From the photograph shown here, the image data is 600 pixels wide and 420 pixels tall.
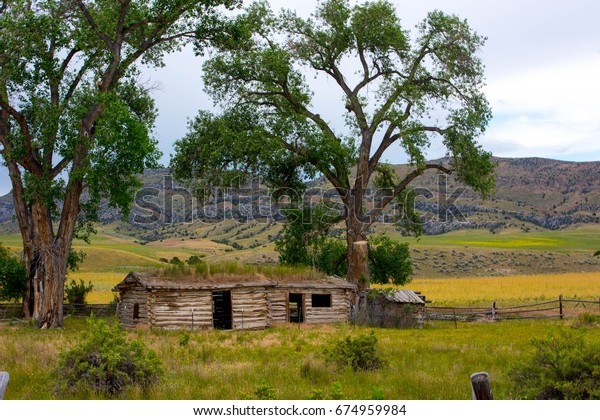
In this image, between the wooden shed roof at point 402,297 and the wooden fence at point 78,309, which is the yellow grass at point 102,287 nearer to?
the wooden fence at point 78,309

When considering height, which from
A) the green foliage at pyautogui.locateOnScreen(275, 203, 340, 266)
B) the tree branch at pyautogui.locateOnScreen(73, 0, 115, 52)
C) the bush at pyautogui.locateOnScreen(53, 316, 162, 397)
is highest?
the tree branch at pyautogui.locateOnScreen(73, 0, 115, 52)

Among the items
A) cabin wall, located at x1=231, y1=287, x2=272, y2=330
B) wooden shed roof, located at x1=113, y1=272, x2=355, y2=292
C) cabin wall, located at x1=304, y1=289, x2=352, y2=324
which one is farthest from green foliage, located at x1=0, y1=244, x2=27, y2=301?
cabin wall, located at x1=304, y1=289, x2=352, y2=324

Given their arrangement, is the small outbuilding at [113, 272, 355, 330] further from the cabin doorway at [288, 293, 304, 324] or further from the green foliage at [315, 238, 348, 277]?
the green foliage at [315, 238, 348, 277]

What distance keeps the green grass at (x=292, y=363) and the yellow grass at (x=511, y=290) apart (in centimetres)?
1991

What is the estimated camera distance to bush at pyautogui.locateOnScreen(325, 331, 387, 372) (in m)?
15.9

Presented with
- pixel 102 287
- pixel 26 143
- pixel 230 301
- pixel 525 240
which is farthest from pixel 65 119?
pixel 525 240

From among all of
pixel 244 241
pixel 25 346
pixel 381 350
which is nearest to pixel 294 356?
pixel 381 350

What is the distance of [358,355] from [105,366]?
595cm

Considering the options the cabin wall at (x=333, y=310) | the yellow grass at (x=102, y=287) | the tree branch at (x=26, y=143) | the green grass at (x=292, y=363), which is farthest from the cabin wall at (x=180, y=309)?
the yellow grass at (x=102, y=287)

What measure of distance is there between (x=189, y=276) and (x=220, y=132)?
337 inches

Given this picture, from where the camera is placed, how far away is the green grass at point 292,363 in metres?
12.9

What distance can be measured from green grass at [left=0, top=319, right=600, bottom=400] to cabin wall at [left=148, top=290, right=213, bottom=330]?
77.5 inches

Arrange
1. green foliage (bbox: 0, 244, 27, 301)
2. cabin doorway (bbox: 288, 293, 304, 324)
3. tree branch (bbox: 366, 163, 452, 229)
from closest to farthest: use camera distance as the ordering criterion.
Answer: cabin doorway (bbox: 288, 293, 304, 324) → green foliage (bbox: 0, 244, 27, 301) → tree branch (bbox: 366, 163, 452, 229)
